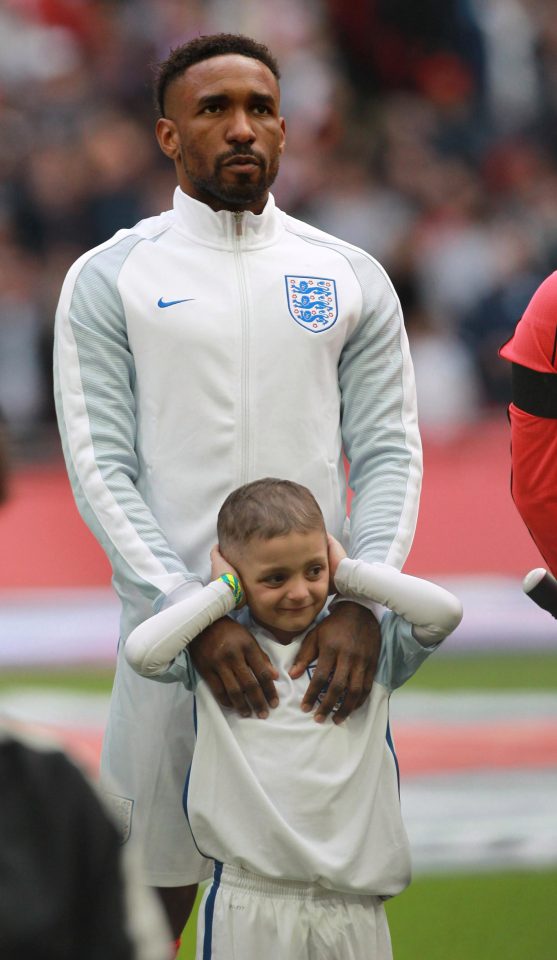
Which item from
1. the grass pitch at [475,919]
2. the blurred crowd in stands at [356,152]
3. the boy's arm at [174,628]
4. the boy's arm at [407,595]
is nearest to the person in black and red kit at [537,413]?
the boy's arm at [407,595]

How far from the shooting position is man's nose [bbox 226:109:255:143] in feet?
10.3

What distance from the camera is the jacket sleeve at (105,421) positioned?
10.2 ft

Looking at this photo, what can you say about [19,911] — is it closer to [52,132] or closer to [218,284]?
[218,284]

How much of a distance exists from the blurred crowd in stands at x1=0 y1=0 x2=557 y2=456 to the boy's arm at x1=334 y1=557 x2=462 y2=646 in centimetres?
715

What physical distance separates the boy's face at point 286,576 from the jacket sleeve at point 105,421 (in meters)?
0.13

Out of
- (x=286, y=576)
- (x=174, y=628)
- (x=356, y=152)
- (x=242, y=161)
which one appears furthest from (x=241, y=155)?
(x=356, y=152)

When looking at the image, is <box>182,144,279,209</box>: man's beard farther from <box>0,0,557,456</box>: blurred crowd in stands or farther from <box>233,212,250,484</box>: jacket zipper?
<box>0,0,557,456</box>: blurred crowd in stands

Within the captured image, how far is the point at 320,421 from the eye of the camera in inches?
129

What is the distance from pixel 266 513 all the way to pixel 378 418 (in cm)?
40

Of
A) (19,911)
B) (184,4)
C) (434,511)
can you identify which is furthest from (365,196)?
(19,911)

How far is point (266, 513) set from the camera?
303 cm

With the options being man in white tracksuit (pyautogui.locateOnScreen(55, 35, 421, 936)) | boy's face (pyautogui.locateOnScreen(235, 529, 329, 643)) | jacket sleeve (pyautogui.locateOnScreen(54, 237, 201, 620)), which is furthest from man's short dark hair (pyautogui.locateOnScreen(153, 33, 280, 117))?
boy's face (pyautogui.locateOnScreen(235, 529, 329, 643))

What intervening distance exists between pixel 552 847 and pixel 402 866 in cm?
205

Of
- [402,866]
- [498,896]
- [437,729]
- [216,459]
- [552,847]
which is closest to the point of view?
[402,866]
